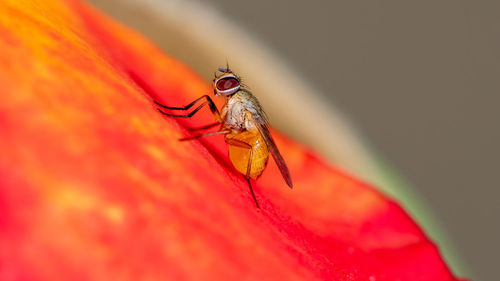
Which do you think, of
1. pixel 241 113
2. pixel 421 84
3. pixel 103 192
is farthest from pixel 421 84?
pixel 103 192

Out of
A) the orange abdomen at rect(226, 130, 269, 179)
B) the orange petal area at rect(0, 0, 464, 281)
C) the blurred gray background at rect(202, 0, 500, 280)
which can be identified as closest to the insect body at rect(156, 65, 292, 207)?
the orange abdomen at rect(226, 130, 269, 179)

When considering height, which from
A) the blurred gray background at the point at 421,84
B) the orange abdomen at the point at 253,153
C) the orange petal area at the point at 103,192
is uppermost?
the orange petal area at the point at 103,192

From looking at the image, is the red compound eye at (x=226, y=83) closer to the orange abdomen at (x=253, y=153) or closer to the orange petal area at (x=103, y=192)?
the orange abdomen at (x=253, y=153)

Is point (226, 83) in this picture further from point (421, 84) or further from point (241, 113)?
point (421, 84)

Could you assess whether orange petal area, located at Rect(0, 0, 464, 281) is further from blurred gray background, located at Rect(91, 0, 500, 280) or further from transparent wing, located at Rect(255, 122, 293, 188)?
blurred gray background, located at Rect(91, 0, 500, 280)

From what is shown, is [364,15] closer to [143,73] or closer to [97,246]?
[143,73]

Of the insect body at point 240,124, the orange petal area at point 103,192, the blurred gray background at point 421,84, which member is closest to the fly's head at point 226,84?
the insect body at point 240,124
